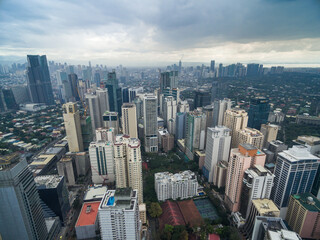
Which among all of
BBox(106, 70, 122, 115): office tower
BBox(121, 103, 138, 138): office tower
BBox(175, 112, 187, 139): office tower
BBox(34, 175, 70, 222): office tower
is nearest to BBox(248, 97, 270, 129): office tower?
BBox(175, 112, 187, 139): office tower

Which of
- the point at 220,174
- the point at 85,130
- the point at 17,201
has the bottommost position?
the point at 220,174

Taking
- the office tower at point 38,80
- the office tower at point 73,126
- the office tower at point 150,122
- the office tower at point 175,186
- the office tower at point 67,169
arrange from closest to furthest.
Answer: the office tower at point 175,186 → the office tower at point 67,169 → the office tower at point 73,126 → the office tower at point 150,122 → the office tower at point 38,80

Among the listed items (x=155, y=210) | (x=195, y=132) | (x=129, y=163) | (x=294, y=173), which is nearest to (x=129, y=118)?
(x=195, y=132)

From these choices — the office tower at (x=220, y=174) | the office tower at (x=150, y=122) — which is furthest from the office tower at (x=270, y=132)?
the office tower at (x=150, y=122)

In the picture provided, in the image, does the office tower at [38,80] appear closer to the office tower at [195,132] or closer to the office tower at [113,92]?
the office tower at [113,92]

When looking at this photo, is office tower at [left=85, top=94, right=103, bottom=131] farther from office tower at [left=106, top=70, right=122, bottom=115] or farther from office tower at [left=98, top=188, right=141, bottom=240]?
office tower at [left=98, top=188, right=141, bottom=240]

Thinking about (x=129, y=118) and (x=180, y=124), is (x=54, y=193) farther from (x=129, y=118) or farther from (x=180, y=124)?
(x=180, y=124)
